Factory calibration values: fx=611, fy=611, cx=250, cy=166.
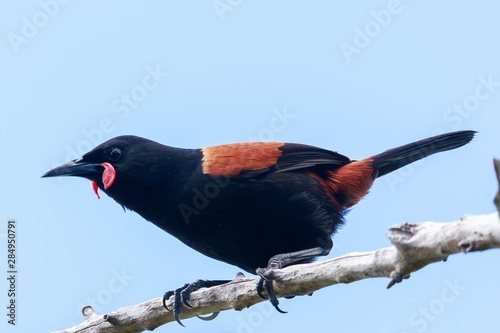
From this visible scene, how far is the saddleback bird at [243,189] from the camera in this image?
4609 mm

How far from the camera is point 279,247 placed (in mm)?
4711

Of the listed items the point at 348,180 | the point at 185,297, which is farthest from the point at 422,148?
the point at 185,297

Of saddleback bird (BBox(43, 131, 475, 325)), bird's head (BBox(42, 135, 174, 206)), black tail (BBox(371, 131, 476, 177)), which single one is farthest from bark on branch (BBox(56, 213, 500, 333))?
black tail (BBox(371, 131, 476, 177))

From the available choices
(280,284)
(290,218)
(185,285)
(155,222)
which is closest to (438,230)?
(280,284)

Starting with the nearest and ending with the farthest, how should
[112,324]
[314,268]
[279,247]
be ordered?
[314,268] → [112,324] → [279,247]

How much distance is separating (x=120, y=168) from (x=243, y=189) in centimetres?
103

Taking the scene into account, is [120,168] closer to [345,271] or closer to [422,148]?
[345,271]

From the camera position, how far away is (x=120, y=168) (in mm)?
4887

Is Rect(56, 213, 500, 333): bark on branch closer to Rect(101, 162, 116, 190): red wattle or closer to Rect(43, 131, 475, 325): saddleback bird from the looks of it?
Rect(43, 131, 475, 325): saddleback bird

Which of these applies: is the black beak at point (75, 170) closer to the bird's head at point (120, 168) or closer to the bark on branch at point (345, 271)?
the bird's head at point (120, 168)

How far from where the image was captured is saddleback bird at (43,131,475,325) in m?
4.61

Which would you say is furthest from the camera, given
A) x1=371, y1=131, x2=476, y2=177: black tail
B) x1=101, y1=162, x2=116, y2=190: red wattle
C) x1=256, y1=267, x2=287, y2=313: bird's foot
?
x1=371, y1=131, x2=476, y2=177: black tail

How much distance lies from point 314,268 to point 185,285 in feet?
4.32

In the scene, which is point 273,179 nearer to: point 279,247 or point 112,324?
point 279,247
